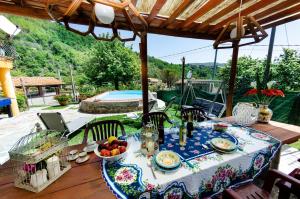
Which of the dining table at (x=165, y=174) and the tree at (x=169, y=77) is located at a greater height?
the tree at (x=169, y=77)

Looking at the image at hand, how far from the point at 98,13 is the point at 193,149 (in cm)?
144

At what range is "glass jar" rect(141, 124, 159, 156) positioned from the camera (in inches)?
54.0

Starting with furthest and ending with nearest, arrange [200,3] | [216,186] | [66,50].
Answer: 1. [66,50]
2. [200,3]
3. [216,186]

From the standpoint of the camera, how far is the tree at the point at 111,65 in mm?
13547

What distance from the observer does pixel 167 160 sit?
3.98 ft

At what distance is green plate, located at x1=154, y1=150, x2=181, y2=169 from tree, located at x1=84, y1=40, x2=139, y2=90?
1291 cm

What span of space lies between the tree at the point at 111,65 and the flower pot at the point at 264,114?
1236 cm

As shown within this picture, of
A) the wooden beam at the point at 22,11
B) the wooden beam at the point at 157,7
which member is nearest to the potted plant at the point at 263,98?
the wooden beam at the point at 157,7

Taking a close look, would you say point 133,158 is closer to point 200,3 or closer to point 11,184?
point 11,184

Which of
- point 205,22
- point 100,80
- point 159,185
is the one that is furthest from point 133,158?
point 100,80

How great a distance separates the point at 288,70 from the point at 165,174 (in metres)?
8.28

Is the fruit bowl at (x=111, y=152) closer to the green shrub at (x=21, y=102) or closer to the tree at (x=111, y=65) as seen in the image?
the green shrub at (x=21, y=102)

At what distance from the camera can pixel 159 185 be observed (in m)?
0.99

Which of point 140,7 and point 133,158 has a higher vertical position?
point 140,7
